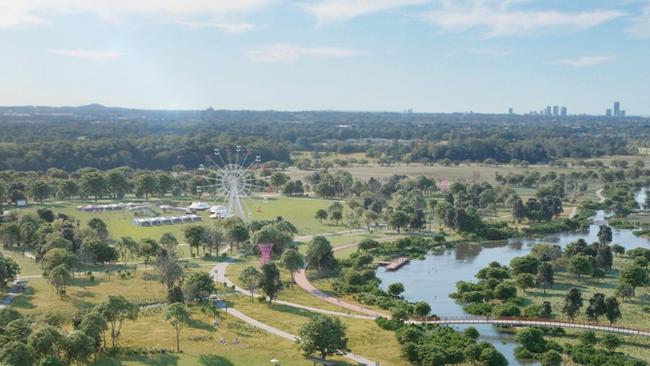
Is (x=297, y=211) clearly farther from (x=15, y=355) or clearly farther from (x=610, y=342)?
(x=15, y=355)

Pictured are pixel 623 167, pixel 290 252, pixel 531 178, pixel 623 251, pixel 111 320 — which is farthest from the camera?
pixel 623 167

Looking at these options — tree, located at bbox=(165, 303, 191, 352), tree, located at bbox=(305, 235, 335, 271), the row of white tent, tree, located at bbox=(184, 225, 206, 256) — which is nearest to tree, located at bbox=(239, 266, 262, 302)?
tree, located at bbox=(305, 235, 335, 271)

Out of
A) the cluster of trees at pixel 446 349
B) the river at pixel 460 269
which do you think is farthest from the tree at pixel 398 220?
the cluster of trees at pixel 446 349

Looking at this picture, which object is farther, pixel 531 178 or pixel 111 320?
pixel 531 178

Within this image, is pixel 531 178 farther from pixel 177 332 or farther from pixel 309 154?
pixel 177 332

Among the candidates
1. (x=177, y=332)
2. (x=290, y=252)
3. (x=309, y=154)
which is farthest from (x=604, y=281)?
(x=309, y=154)

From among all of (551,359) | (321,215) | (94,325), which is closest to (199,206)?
(321,215)

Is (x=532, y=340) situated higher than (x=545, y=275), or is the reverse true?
(x=545, y=275)
